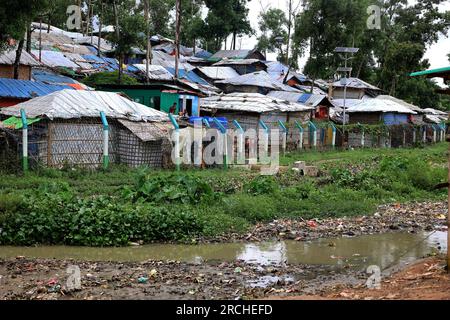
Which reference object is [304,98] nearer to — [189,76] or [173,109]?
[189,76]

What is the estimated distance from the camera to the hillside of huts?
62.4 ft

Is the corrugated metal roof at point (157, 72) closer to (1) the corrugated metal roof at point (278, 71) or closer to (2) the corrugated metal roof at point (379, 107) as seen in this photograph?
(1) the corrugated metal roof at point (278, 71)

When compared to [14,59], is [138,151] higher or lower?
lower

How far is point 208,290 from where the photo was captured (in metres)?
7.83

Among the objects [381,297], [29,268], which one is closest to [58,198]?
[29,268]

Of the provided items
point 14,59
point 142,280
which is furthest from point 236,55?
point 142,280

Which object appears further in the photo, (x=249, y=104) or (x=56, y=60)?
(x=56, y=60)

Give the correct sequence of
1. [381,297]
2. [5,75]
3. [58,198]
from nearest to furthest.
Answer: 1. [381,297]
2. [58,198]
3. [5,75]

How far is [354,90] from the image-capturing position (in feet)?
156

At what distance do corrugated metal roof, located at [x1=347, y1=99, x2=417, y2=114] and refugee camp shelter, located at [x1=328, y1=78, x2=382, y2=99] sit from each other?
7343mm

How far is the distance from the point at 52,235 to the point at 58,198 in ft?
3.53

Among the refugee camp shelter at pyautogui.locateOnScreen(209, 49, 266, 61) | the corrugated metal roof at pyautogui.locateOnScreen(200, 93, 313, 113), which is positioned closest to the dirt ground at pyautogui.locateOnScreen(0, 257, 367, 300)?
the corrugated metal roof at pyautogui.locateOnScreen(200, 93, 313, 113)

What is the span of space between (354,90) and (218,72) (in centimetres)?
1146
